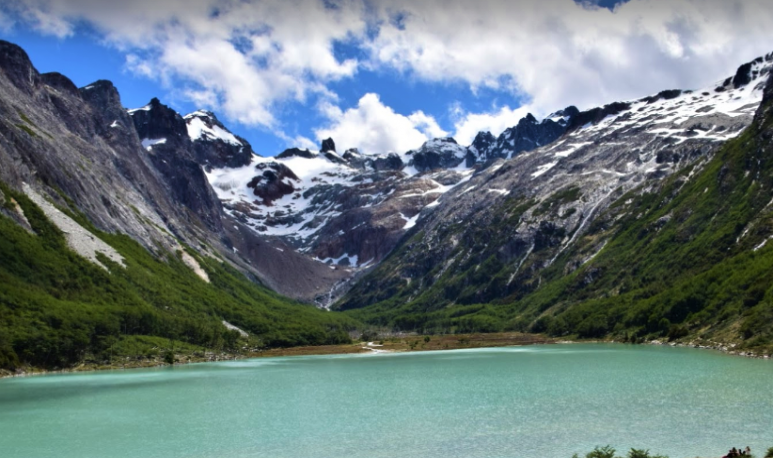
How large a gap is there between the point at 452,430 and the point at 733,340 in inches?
3208

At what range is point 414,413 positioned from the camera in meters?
62.0

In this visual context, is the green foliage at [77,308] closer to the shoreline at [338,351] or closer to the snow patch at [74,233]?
the shoreline at [338,351]

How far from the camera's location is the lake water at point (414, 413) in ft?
152

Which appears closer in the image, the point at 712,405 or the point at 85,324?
the point at 712,405

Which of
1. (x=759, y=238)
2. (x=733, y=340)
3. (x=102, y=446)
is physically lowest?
(x=102, y=446)

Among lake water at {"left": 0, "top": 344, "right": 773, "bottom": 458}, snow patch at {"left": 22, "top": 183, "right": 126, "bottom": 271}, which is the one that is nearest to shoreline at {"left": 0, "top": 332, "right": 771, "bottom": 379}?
lake water at {"left": 0, "top": 344, "right": 773, "bottom": 458}

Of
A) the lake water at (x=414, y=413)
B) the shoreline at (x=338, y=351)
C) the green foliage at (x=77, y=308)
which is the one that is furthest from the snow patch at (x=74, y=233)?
A: the lake water at (x=414, y=413)

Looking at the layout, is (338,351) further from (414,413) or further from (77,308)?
(414,413)

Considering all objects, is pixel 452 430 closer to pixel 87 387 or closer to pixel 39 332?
pixel 87 387

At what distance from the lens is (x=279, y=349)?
198125mm

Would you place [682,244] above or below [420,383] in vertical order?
above

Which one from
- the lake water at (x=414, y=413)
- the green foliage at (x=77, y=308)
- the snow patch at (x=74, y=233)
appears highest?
the snow patch at (x=74, y=233)

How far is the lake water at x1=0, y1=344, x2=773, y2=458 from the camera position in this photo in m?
46.4

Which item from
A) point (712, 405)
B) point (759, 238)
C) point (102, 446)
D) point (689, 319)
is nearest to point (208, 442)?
point (102, 446)
